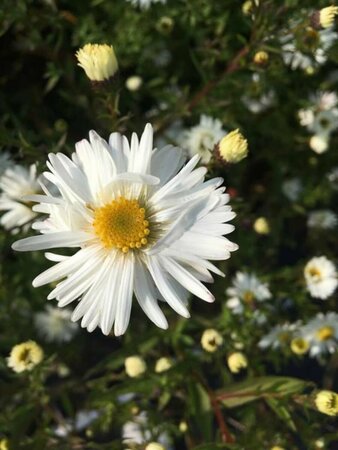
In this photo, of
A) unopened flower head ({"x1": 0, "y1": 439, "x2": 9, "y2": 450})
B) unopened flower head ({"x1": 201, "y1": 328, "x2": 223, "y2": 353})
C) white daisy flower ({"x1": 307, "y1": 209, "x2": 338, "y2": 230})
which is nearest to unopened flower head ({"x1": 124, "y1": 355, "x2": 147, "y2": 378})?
unopened flower head ({"x1": 201, "y1": 328, "x2": 223, "y2": 353})

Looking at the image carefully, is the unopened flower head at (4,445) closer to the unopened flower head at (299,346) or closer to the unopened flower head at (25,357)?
the unopened flower head at (25,357)

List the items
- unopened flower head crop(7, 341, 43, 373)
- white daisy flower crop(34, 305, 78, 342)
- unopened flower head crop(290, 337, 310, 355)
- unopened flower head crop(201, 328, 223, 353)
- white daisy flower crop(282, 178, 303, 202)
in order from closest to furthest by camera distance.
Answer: unopened flower head crop(7, 341, 43, 373), unopened flower head crop(201, 328, 223, 353), unopened flower head crop(290, 337, 310, 355), white daisy flower crop(34, 305, 78, 342), white daisy flower crop(282, 178, 303, 202)

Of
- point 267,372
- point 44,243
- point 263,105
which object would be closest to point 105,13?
point 263,105

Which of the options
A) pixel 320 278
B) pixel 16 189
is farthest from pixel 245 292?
pixel 16 189

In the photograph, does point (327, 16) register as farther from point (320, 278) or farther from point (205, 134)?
point (320, 278)

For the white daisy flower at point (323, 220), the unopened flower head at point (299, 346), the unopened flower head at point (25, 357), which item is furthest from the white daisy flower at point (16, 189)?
the white daisy flower at point (323, 220)

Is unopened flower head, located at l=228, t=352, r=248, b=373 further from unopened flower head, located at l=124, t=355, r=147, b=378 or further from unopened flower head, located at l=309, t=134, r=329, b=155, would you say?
unopened flower head, located at l=309, t=134, r=329, b=155

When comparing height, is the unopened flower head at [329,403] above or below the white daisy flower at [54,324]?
below
